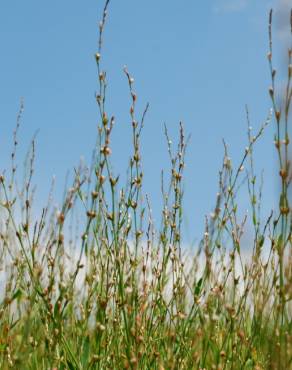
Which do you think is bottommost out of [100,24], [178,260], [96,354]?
[96,354]


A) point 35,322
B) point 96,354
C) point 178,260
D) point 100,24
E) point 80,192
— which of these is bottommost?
point 96,354

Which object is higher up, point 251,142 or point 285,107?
point 251,142

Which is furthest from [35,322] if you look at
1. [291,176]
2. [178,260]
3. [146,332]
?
[291,176]

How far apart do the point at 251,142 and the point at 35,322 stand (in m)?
1.45

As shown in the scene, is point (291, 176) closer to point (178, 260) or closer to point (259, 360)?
point (178, 260)

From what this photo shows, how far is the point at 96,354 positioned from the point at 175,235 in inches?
34.0

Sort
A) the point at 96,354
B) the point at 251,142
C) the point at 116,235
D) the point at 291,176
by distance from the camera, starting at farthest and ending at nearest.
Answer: the point at 251,142, the point at 116,235, the point at 96,354, the point at 291,176

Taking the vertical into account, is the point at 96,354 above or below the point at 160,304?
below

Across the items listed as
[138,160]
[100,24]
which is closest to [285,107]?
[138,160]

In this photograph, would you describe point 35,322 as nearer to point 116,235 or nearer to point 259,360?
point 116,235

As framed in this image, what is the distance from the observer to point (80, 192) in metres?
3.06

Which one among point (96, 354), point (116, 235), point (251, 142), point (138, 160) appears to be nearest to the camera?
point (96, 354)

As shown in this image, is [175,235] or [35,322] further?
[35,322]

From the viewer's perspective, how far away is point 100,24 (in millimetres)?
3008
